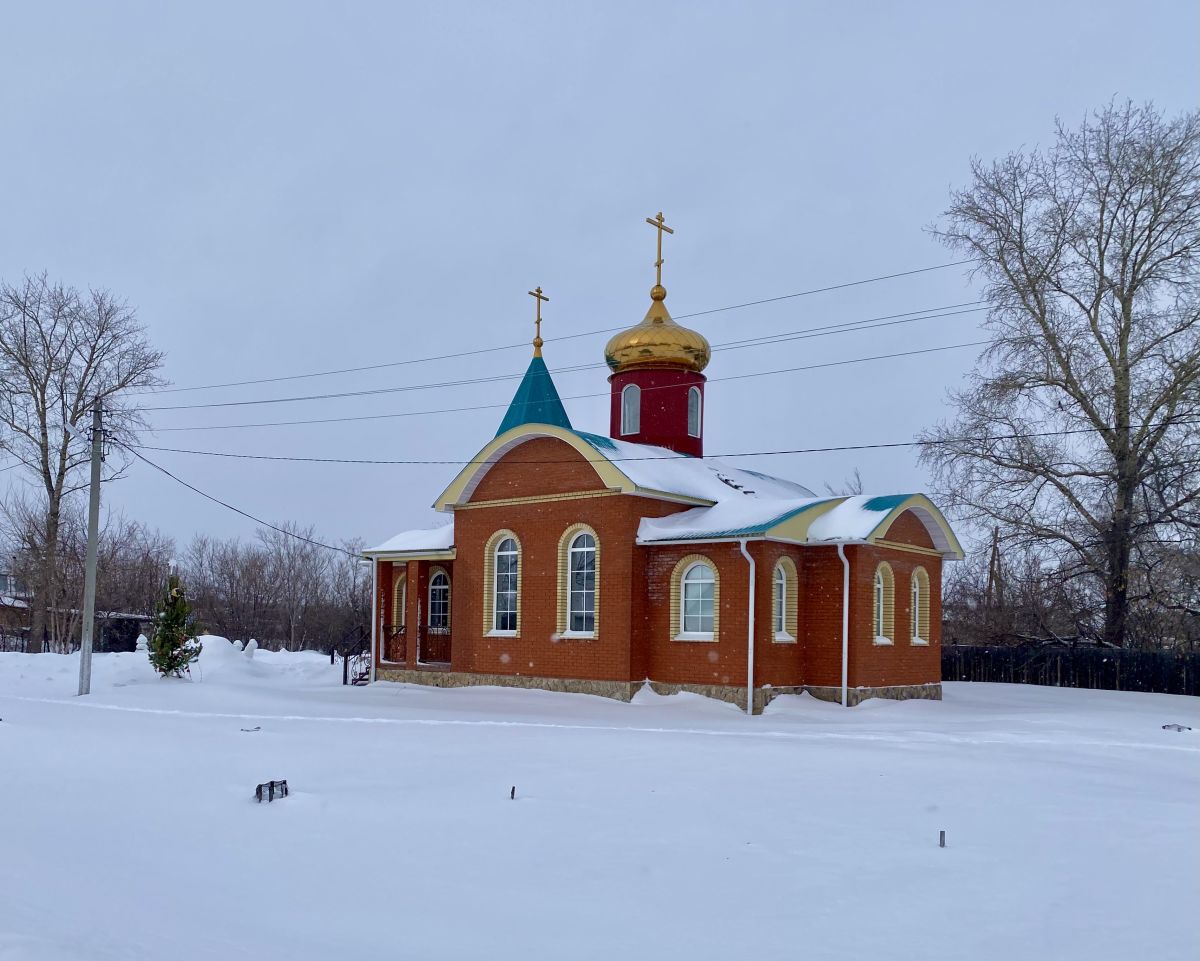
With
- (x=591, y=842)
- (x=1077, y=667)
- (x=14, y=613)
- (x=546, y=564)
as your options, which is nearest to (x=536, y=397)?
(x=546, y=564)

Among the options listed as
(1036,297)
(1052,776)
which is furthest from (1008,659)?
(1052,776)

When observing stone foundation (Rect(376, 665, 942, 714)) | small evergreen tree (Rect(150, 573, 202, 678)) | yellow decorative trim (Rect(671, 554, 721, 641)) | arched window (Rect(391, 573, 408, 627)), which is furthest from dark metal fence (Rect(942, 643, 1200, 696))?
small evergreen tree (Rect(150, 573, 202, 678))

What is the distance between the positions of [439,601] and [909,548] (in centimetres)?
974

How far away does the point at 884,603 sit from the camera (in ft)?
57.1

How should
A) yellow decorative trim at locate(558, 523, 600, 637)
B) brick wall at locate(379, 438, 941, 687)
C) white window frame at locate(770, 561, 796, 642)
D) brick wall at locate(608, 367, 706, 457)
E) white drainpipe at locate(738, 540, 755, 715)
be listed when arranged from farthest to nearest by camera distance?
brick wall at locate(608, 367, 706, 457) < yellow decorative trim at locate(558, 523, 600, 637) < white window frame at locate(770, 561, 796, 642) < brick wall at locate(379, 438, 941, 687) < white drainpipe at locate(738, 540, 755, 715)

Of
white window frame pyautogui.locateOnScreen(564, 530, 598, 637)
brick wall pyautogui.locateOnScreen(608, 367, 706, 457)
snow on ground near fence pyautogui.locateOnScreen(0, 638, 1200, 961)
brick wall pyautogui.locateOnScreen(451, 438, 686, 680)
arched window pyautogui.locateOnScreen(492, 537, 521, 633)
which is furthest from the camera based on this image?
brick wall pyautogui.locateOnScreen(608, 367, 706, 457)

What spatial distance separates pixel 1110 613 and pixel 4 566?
37503 mm

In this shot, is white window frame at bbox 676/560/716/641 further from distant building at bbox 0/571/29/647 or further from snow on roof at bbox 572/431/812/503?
distant building at bbox 0/571/29/647

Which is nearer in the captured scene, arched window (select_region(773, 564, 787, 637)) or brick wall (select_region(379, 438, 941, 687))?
brick wall (select_region(379, 438, 941, 687))

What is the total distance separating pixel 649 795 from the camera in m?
8.55

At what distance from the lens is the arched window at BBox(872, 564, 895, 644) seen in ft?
56.3

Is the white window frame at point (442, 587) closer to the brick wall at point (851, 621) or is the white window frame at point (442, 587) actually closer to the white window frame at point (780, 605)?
the white window frame at point (780, 605)

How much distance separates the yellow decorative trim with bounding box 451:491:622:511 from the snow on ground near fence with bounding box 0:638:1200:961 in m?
5.18

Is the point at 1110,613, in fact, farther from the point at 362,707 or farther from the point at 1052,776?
the point at 362,707
